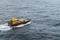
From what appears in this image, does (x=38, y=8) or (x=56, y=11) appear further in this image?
(x=38, y=8)

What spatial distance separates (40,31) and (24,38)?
23.9ft

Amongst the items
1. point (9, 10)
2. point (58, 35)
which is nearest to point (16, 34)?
point (58, 35)

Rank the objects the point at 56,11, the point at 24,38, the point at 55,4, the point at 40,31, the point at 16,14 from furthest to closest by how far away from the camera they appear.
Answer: the point at 55,4, the point at 56,11, the point at 16,14, the point at 40,31, the point at 24,38

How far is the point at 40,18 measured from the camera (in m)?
74.9

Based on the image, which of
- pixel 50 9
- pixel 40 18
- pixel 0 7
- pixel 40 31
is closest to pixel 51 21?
pixel 40 18

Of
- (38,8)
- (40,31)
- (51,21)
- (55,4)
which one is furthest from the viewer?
(55,4)

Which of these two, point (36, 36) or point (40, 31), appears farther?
point (40, 31)

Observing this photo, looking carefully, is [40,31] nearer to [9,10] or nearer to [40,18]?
[40,18]

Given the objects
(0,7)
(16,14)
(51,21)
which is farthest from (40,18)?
(0,7)

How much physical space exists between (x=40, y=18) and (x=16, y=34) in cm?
1888

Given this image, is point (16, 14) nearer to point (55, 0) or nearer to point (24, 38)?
point (24, 38)

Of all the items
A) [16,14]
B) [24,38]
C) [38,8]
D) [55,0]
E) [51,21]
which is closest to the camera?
[24,38]

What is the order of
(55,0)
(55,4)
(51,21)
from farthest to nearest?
1. (55,0)
2. (55,4)
3. (51,21)

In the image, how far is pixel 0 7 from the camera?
9625 cm
